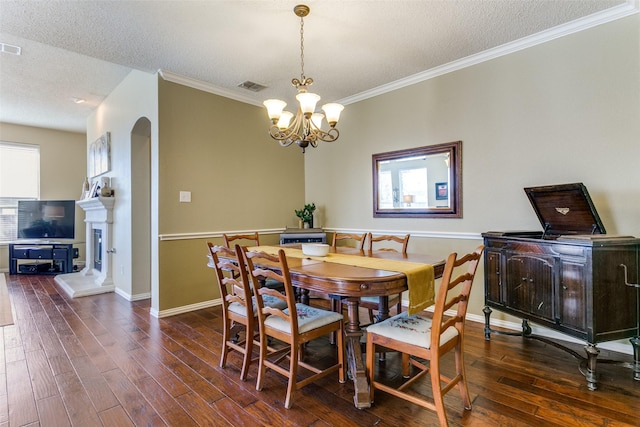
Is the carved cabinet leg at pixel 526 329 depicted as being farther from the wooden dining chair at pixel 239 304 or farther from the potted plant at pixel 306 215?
the potted plant at pixel 306 215

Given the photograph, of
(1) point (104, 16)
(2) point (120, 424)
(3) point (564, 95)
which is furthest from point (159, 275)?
(3) point (564, 95)

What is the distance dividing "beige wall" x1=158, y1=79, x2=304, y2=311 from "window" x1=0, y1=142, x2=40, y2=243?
4.99 m

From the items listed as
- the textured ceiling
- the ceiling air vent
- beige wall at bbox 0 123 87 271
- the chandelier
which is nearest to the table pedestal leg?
the chandelier

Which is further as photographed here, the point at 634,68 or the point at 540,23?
the point at 540,23

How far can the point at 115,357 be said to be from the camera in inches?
99.7

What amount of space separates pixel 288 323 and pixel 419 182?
2397 mm

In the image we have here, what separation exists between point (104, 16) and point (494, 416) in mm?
3792

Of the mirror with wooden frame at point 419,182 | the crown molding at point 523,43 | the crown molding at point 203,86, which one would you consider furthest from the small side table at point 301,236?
the crown molding at point 523,43

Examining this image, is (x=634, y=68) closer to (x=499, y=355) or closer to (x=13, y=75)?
(x=499, y=355)

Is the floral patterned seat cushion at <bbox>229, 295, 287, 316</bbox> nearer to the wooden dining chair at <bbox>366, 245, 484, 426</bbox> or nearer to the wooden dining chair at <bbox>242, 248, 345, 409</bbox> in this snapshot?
the wooden dining chair at <bbox>242, 248, 345, 409</bbox>

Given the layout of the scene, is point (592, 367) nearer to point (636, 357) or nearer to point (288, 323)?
A: point (636, 357)

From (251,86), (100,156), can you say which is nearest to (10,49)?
(100,156)

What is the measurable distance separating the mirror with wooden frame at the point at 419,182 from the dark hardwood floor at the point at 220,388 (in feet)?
4.32

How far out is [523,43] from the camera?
290cm
